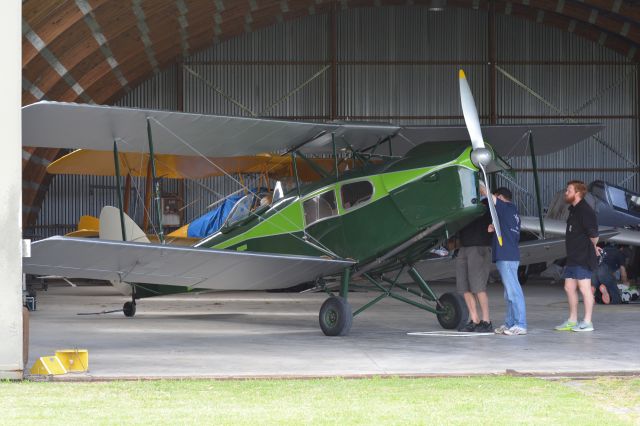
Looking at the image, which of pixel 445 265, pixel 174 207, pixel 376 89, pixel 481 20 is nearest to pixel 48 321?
pixel 445 265

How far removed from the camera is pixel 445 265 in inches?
544

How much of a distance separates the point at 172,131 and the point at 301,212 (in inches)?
72.6

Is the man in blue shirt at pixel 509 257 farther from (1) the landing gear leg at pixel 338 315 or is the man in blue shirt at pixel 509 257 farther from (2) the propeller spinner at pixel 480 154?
(1) the landing gear leg at pixel 338 315

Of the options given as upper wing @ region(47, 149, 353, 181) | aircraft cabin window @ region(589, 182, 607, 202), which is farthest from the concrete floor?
aircraft cabin window @ region(589, 182, 607, 202)

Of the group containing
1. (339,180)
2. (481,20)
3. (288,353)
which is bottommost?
(288,353)

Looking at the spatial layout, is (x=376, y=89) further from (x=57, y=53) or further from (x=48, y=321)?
(x=48, y=321)

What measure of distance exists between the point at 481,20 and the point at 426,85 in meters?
2.73

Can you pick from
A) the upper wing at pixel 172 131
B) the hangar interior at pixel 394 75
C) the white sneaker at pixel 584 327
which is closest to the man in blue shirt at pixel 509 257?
the white sneaker at pixel 584 327

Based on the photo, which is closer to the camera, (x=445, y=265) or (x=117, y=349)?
(x=117, y=349)

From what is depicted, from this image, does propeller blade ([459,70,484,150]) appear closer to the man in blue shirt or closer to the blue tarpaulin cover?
the man in blue shirt

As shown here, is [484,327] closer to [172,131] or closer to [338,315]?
[338,315]

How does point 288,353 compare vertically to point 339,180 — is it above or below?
below

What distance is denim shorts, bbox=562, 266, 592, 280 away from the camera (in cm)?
1128

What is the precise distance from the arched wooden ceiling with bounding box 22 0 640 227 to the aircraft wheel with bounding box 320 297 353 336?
1052cm
